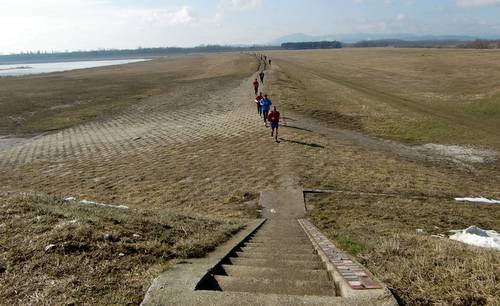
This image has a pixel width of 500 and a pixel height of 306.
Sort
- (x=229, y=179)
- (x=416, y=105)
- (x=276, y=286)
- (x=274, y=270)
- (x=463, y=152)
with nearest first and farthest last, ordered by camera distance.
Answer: (x=276, y=286) < (x=274, y=270) < (x=229, y=179) < (x=463, y=152) < (x=416, y=105)

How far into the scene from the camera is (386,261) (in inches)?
258

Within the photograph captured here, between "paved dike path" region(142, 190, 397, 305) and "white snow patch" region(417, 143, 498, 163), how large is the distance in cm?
1848

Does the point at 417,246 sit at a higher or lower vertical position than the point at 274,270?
lower

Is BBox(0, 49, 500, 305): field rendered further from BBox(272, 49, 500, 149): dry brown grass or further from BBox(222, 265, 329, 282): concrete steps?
BBox(222, 265, 329, 282): concrete steps

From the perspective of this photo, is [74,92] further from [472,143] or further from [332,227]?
[332,227]

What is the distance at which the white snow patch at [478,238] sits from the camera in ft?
30.3

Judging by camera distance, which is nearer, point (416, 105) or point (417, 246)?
point (417, 246)

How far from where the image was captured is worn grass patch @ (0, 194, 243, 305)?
16.8ft

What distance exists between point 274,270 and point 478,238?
20.6 feet

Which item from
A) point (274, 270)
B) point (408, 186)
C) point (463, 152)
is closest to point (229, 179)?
point (408, 186)

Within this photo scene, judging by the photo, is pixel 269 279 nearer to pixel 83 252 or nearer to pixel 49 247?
pixel 83 252

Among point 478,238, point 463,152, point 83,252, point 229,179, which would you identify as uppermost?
point 83,252

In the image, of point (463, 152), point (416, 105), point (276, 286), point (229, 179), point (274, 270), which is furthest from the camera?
point (416, 105)

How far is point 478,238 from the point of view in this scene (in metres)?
9.59
